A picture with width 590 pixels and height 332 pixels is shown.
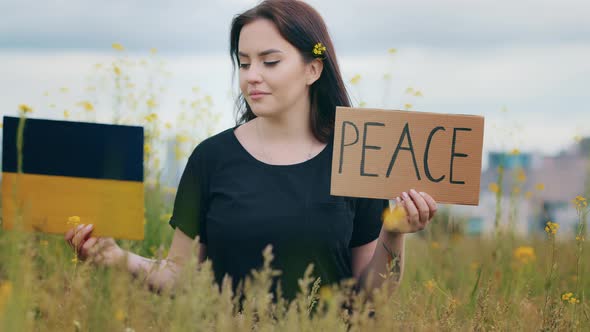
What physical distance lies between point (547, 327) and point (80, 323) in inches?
66.9

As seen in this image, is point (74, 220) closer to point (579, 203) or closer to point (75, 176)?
point (75, 176)

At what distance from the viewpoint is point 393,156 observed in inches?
122

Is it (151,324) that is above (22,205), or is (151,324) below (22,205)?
below

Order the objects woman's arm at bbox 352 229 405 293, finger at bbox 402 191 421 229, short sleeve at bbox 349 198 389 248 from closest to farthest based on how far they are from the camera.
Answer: finger at bbox 402 191 421 229
woman's arm at bbox 352 229 405 293
short sleeve at bbox 349 198 389 248

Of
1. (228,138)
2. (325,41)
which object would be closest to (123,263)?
(228,138)

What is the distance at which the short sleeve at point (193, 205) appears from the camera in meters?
3.27

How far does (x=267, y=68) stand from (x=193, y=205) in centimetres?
67

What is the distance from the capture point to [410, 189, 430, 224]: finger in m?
2.85

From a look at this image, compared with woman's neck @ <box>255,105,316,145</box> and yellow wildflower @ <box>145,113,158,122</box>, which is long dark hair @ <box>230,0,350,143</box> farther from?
yellow wildflower @ <box>145,113,158,122</box>

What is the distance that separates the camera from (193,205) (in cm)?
328

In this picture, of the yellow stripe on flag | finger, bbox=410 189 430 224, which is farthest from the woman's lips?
finger, bbox=410 189 430 224

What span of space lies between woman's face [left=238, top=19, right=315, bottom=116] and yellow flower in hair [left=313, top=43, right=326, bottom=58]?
70 mm

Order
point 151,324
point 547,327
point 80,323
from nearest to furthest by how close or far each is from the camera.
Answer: point 80,323 < point 151,324 < point 547,327

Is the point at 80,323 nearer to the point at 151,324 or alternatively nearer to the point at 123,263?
the point at 151,324
